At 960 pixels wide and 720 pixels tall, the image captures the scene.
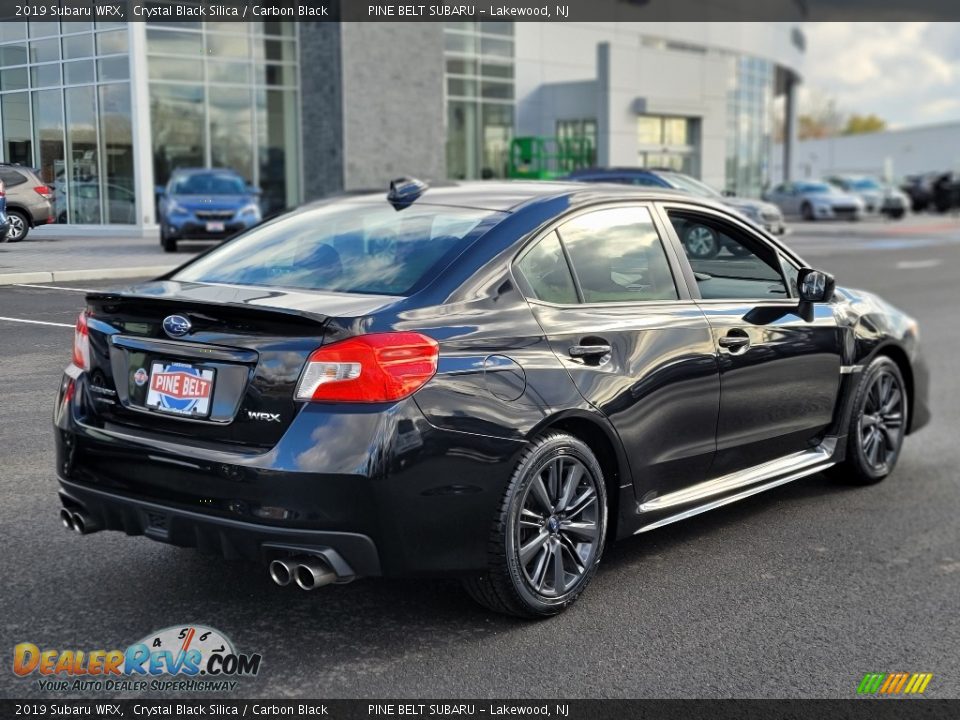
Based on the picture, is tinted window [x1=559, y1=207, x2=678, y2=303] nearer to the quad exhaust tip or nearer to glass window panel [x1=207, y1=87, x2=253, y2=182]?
the quad exhaust tip

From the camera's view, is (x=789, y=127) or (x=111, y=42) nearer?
(x=111, y=42)

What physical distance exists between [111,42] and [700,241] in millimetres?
5673

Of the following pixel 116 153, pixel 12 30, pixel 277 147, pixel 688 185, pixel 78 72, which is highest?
pixel 277 147

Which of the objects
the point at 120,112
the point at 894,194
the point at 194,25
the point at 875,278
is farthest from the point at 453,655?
the point at 894,194

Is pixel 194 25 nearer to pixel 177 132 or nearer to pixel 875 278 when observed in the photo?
pixel 177 132

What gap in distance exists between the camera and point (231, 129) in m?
30.0

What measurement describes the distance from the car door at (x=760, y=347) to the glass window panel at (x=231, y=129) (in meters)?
25.5

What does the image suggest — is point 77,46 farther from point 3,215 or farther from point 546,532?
point 546,532

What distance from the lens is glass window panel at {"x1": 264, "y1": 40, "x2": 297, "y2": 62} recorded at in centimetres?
3017

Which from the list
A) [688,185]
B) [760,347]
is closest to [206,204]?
[688,185]

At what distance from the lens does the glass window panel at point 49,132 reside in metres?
7.12

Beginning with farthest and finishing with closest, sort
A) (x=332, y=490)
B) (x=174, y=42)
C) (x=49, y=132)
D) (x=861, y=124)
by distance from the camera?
(x=861, y=124), (x=174, y=42), (x=49, y=132), (x=332, y=490)

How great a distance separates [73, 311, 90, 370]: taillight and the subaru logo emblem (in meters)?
0.48

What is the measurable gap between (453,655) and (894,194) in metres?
48.3
